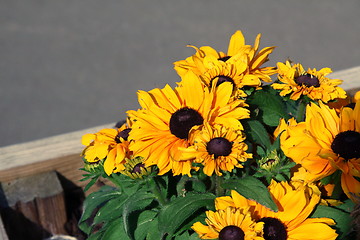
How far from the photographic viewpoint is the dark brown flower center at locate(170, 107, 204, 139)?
155 cm

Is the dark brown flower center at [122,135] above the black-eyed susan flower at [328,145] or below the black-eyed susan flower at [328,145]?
above

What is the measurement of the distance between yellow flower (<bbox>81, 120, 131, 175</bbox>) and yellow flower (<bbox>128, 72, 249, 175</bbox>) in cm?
11

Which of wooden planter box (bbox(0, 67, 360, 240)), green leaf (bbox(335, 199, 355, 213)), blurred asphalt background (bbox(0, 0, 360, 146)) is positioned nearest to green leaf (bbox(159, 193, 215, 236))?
green leaf (bbox(335, 199, 355, 213))

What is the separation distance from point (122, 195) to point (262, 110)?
49 centimetres

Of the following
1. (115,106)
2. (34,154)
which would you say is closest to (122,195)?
(34,154)

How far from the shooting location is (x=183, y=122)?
1558 mm

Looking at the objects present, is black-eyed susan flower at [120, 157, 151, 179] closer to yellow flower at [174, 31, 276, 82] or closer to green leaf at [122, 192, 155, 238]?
green leaf at [122, 192, 155, 238]

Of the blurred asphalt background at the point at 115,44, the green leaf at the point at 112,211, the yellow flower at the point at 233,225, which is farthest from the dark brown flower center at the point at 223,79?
the blurred asphalt background at the point at 115,44

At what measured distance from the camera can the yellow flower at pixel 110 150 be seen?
1.67m

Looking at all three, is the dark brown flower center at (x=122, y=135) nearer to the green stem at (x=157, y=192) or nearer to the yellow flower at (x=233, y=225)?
the green stem at (x=157, y=192)

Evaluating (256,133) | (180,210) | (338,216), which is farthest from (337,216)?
(180,210)

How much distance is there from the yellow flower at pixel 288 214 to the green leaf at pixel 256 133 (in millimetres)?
141

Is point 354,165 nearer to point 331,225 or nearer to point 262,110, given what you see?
point 331,225

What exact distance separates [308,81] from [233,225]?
1.65ft
